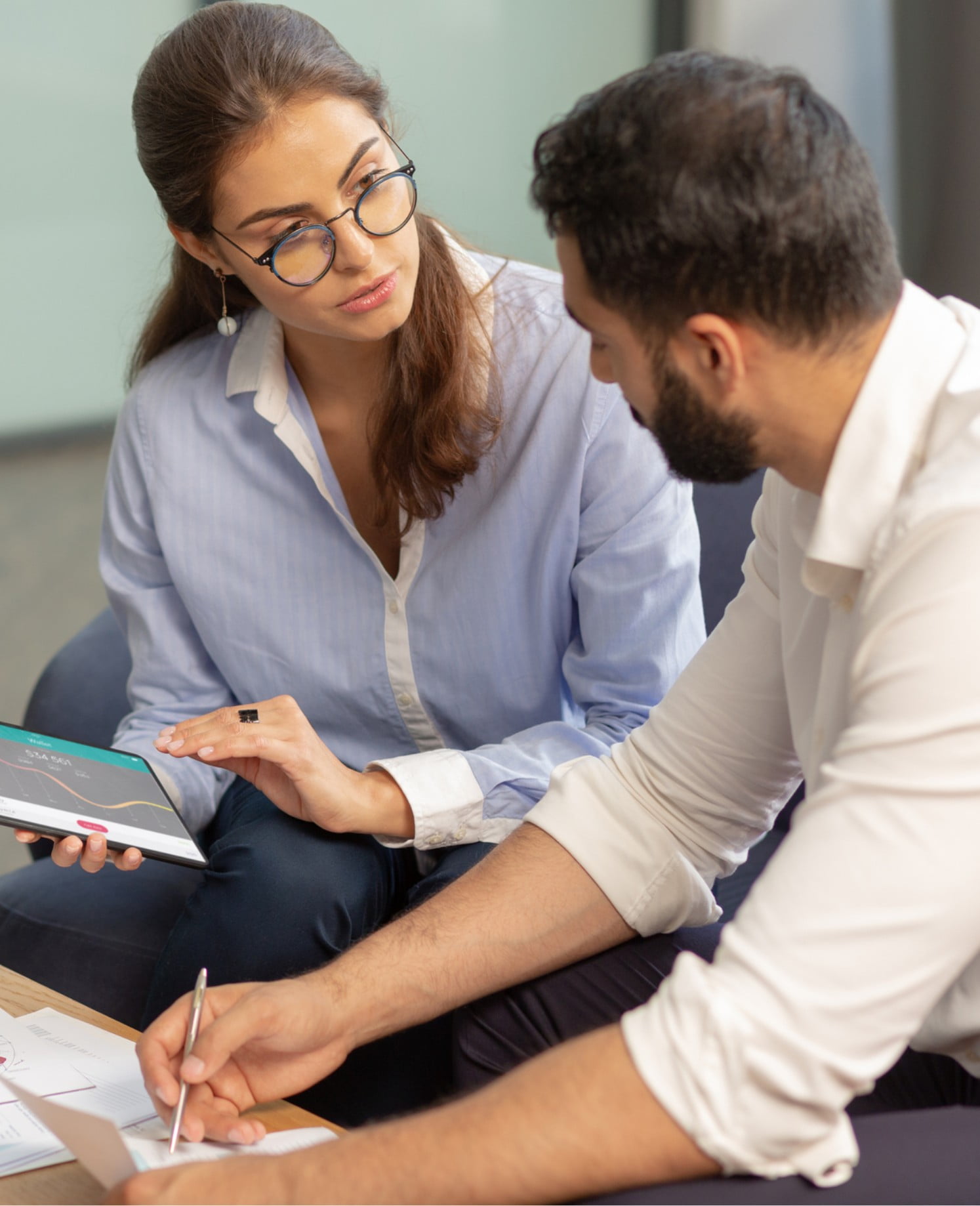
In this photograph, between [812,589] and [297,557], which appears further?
[297,557]

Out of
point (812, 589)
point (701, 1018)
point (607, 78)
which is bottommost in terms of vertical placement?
point (701, 1018)

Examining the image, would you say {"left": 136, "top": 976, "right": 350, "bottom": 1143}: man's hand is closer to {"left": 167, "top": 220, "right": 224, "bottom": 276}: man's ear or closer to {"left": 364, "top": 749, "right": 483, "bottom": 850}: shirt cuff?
{"left": 364, "top": 749, "right": 483, "bottom": 850}: shirt cuff

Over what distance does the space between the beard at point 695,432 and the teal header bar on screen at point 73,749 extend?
0.79 meters

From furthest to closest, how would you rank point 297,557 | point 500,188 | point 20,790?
point 500,188
point 297,557
point 20,790

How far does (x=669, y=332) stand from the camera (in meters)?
0.92

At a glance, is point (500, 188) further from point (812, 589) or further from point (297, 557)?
point (812, 589)

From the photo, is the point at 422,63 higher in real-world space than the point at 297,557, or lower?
higher

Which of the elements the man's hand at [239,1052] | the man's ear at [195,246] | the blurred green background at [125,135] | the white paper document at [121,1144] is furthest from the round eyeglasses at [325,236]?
the blurred green background at [125,135]

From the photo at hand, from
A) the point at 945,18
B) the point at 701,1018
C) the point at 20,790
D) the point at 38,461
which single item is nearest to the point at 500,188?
the point at 945,18

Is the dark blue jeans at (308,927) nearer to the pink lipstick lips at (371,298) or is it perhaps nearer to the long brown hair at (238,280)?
the long brown hair at (238,280)

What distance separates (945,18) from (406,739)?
2264 mm

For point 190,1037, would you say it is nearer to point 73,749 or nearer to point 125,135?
point 73,749

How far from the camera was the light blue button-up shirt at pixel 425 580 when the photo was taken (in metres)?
1.53

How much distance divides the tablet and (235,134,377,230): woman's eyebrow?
61cm
